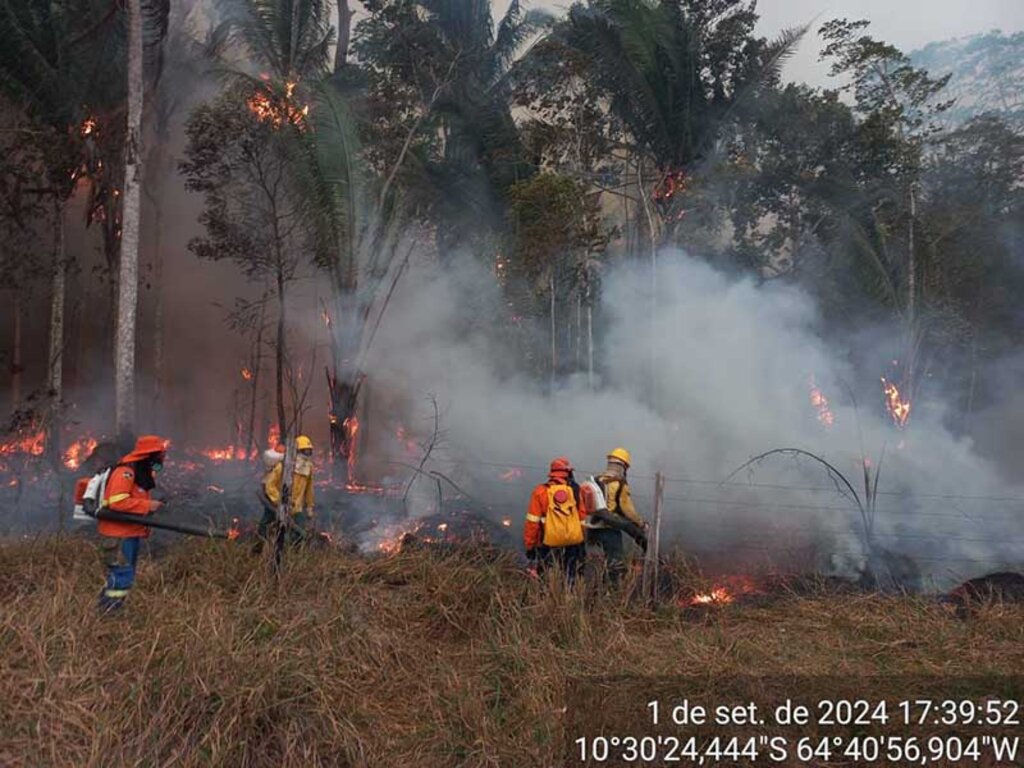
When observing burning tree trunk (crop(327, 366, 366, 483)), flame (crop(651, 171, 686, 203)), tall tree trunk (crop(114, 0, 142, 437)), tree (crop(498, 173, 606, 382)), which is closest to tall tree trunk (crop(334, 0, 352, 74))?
tree (crop(498, 173, 606, 382))

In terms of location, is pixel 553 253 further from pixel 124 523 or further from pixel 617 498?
pixel 124 523

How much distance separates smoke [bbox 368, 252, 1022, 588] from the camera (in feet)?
36.9

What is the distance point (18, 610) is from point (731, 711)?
4567 millimetres

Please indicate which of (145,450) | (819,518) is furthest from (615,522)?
(819,518)

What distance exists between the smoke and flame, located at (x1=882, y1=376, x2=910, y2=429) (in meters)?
0.23

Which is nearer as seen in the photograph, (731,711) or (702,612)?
(731,711)

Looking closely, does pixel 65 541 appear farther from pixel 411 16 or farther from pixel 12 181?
pixel 411 16

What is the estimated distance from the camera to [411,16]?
2016 cm

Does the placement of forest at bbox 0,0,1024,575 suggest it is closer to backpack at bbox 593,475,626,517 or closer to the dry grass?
backpack at bbox 593,475,626,517

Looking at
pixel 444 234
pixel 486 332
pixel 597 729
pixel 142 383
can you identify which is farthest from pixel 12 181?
pixel 597 729

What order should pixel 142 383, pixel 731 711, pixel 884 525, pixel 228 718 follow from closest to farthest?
pixel 228 718 < pixel 731 711 < pixel 884 525 < pixel 142 383

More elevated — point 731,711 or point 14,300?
point 14,300

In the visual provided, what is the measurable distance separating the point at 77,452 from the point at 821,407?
15.5m

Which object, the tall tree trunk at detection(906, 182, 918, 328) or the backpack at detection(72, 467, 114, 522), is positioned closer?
the backpack at detection(72, 467, 114, 522)
